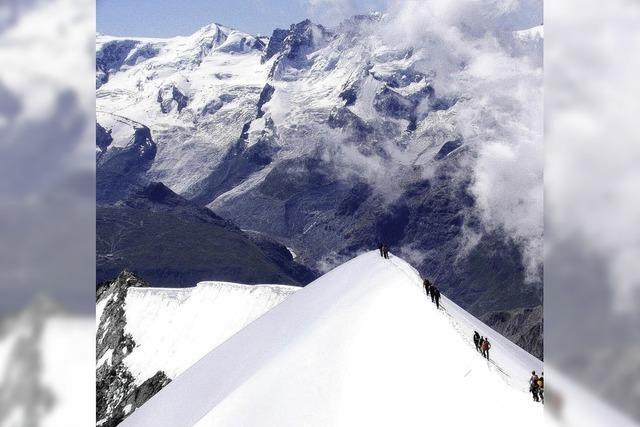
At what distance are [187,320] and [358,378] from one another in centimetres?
12400

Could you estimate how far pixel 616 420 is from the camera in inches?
A: 537

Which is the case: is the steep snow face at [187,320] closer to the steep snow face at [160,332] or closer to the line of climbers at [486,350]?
the steep snow face at [160,332]

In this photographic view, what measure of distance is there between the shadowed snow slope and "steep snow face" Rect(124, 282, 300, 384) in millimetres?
96607

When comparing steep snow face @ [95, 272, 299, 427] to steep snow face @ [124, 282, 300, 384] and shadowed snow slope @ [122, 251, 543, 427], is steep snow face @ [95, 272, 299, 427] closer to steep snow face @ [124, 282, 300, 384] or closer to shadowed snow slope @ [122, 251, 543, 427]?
steep snow face @ [124, 282, 300, 384]

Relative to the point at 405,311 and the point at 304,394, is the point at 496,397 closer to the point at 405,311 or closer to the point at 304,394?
the point at 304,394

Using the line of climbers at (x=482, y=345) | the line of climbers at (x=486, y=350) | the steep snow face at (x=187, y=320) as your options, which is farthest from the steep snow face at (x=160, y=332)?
the line of climbers at (x=482, y=345)

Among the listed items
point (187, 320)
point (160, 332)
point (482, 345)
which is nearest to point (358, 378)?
point (482, 345)

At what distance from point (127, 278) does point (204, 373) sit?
154565 millimetres

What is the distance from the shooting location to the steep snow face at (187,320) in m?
138

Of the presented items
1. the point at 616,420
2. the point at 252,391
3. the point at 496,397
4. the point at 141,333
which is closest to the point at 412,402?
the point at 496,397

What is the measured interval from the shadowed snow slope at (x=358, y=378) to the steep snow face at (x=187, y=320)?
96607mm

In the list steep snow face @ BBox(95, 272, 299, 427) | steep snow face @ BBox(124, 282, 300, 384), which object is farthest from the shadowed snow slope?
steep snow face @ BBox(124, 282, 300, 384)

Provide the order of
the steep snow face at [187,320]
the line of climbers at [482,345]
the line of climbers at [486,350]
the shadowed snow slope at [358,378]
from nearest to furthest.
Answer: the line of climbers at [486,350] → the shadowed snow slope at [358,378] → the line of climbers at [482,345] → the steep snow face at [187,320]

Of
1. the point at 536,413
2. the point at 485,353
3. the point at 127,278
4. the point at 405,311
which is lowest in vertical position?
the point at 536,413
